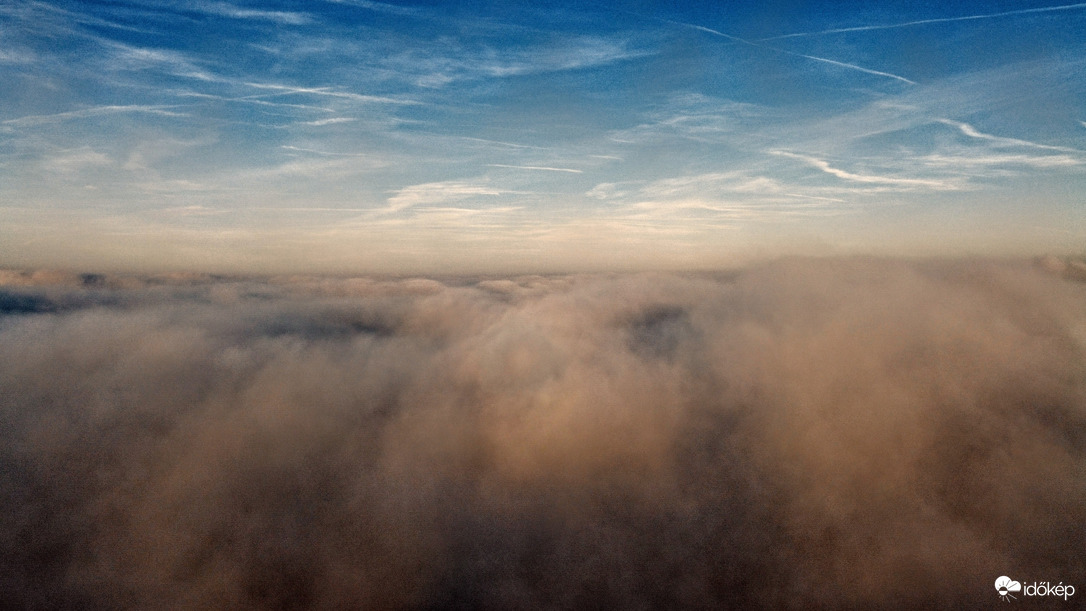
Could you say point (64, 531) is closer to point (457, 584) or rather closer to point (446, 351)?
point (457, 584)

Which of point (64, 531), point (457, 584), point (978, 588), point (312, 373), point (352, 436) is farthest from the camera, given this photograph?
point (312, 373)

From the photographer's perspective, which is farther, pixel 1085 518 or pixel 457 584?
pixel 457 584

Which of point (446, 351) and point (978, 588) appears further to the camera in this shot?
point (446, 351)

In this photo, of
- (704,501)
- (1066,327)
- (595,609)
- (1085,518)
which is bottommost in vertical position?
(595,609)

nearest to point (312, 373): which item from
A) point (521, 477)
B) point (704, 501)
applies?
point (521, 477)

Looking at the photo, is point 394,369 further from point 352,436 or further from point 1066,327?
point 1066,327

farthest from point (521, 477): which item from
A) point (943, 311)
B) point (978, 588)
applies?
point (943, 311)

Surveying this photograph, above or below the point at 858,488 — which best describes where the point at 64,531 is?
below

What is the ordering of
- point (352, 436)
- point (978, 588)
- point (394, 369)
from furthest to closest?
point (394, 369) → point (352, 436) → point (978, 588)

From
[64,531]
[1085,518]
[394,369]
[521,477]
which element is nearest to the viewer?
[1085,518]
